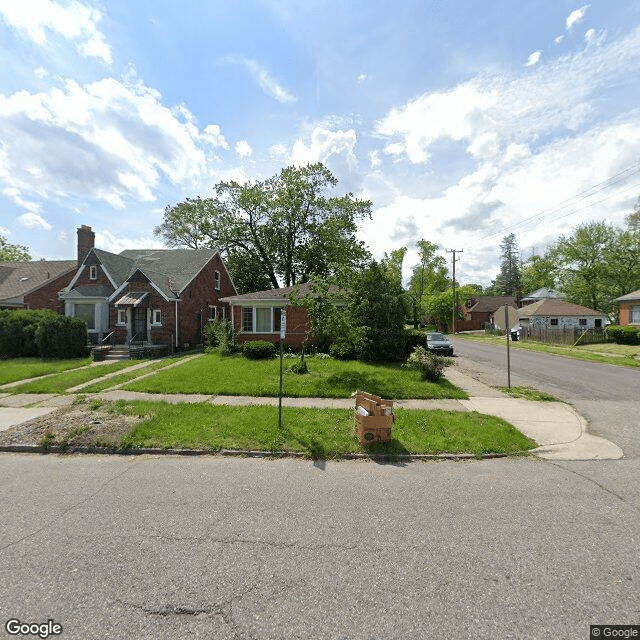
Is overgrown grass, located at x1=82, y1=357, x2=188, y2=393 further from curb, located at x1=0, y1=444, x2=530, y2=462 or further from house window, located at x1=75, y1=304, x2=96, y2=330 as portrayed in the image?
house window, located at x1=75, y1=304, x2=96, y2=330

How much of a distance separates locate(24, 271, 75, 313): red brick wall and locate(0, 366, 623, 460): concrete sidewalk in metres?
22.0

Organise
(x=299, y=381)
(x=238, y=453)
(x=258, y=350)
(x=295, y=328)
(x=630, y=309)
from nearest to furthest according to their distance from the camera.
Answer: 1. (x=238, y=453)
2. (x=299, y=381)
3. (x=258, y=350)
4. (x=295, y=328)
5. (x=630, y=309)

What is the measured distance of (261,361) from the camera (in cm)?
1551

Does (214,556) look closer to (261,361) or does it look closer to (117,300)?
(261,361)

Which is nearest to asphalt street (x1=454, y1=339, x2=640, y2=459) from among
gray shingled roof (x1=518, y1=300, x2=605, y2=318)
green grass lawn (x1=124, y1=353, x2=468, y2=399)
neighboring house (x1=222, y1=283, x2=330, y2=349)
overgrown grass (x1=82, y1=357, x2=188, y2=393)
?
green grass lawn (x1=124, y1=353, x2=468, y2=399)

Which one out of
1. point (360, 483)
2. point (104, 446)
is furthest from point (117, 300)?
point (360, 483)

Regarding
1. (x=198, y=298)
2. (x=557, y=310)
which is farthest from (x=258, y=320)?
(x=557, y=310)

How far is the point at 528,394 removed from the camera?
10.6 metres

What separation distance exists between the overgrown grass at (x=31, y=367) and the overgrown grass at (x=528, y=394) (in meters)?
17.0

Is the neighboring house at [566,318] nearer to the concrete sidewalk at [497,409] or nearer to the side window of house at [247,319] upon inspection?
the side window of house at [247,319]

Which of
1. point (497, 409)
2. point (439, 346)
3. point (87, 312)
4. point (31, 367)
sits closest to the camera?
point (497, 409)

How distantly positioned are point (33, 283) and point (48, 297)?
5.86ft

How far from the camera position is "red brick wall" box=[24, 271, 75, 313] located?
1048 inches

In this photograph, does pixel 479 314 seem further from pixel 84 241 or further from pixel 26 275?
pixel 26 275
